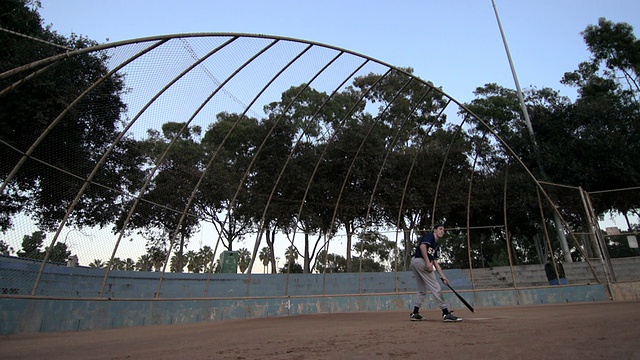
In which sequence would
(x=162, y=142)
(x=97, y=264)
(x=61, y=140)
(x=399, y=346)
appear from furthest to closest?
1. (x=162, y=142)
2. (x=61, y=140)
3. (x=97, y=264)
4. (x=399, y=346)

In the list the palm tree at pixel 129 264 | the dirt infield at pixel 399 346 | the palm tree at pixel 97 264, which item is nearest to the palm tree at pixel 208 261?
the palm tree at pixel 129 264

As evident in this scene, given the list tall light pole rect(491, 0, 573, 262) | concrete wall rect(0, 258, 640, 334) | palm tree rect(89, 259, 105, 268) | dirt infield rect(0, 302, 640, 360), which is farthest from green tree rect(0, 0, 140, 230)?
tall light pole rect(491, 0, 573, 262)

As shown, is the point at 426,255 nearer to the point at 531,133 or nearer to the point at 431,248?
the point at 431,248

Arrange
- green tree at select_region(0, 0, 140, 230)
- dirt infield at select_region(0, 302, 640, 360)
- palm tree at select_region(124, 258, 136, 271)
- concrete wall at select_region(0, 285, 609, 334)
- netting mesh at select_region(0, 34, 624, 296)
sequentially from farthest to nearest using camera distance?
palm tree at select_region(124, 258, 136, 271)
green tree at select_region(0, 0, 140, 230)
netting mesh at select_region(0, 34, 624, 296)
concrete wall at select_region(0, 285, 609, 334)
dirt infield at select_region(0, 302, 640, 360)

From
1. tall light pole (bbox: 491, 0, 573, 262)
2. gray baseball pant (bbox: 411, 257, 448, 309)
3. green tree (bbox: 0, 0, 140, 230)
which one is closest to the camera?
gray baseball pant (bbox: 411, 257, 448, 309)

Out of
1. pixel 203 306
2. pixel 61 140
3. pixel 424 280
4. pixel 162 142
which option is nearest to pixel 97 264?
pixel 203 306

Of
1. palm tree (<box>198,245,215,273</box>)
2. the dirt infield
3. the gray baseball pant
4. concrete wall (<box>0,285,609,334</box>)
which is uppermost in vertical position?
palm tree (<box>198,245,215,273</box>)

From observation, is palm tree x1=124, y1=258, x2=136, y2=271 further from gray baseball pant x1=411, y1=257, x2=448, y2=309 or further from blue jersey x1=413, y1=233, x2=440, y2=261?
blue jersey x1=413, y1=233, x2=440, y2=261

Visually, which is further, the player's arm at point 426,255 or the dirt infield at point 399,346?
the player's arm at point 426,255

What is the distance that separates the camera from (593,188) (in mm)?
24766

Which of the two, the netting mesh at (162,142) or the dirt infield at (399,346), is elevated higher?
the netting mesh at (162,142)

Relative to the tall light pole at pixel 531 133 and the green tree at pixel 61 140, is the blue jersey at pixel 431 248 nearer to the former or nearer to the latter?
the green tree at pixel 61 140

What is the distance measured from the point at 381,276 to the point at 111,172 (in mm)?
13807

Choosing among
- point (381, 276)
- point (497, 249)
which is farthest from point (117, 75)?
point (497, 249)
